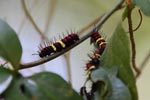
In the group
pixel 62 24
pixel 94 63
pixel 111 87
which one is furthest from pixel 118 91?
pixel 62 24

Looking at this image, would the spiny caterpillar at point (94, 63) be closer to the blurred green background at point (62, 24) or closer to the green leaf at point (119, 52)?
the green leaf at point (119, 52)

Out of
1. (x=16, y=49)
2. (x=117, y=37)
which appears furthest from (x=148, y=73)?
(x=16, y=49)

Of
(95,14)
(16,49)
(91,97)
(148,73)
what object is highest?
(16,49)

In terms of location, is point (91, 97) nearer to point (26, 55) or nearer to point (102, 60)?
point (102, 60)

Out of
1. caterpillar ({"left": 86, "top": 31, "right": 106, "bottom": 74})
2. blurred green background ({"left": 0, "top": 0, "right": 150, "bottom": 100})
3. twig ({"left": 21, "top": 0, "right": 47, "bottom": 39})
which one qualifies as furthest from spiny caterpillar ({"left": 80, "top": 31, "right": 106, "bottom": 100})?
twig ({"left": 21, "top": 0, "right": 47, "bottom": 39})

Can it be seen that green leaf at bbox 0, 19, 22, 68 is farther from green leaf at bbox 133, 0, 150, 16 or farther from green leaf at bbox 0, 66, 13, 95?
green leaf at bbox 133, 0, 150, 16
